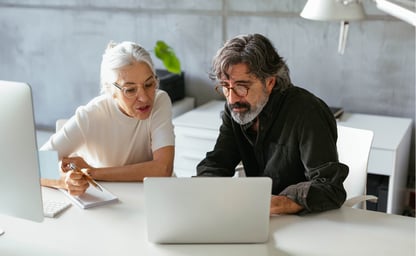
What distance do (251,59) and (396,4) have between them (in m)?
0.64

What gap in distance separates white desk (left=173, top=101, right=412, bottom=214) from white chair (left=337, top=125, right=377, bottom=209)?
2.21 feet

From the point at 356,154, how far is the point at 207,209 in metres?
0.93

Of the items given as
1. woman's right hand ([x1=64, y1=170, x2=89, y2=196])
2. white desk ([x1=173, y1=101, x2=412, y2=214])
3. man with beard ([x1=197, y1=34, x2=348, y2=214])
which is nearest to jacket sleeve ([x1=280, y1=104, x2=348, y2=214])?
man with beard ([x1=197, y1=34, x2=348, y2=214])

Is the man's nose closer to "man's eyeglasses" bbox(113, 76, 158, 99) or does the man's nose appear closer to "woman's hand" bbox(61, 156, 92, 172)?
"man's eyeglasses" bbox(113, 76, 158, 99)

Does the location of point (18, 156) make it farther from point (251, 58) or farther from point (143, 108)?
point (251, 58)

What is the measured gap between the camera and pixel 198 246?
1.66 m

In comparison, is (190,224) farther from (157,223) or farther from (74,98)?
(74,98)

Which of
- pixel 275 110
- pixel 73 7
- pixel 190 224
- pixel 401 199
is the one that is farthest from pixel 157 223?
pixel 73 7

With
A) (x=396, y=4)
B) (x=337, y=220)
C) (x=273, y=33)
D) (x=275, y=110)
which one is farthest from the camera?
(x=273, y=33)

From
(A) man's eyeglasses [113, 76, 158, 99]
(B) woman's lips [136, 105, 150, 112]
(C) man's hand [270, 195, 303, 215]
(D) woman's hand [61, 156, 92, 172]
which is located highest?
(A) man's eyeglasses [113, 76, 158, 99]

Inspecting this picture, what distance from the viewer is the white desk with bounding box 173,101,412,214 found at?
9.78ft

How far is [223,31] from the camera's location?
3.79 meters

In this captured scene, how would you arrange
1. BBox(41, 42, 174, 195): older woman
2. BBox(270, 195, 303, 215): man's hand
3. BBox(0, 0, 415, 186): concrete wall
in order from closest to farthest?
BBox(270, 195, 303, 215): man's hand, BBox(41, 42, 174, 195): older woman, BBox(0, 0, 415, 186): concrete wall

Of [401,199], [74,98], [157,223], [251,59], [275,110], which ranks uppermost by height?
[251,59]
